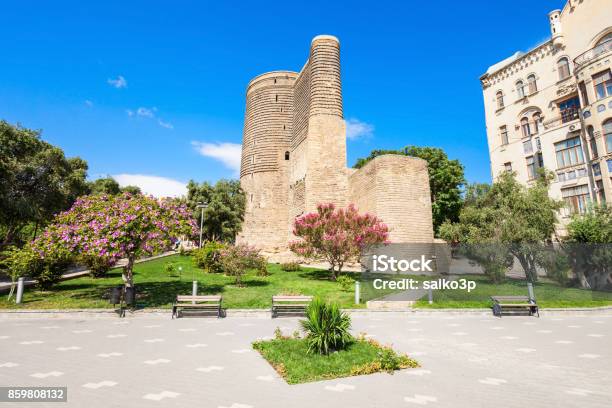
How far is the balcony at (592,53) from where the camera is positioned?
65.6ft

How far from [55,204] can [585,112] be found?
31.8 m

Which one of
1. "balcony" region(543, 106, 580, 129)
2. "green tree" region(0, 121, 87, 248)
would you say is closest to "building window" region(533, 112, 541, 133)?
"balcony" region(543, 106, 580, 129)

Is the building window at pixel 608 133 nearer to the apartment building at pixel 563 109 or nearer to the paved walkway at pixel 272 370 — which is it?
the apartment building at pixel 563 109

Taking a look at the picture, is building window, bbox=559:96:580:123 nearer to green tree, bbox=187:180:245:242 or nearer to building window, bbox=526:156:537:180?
building window, bbox=526:156:537:180

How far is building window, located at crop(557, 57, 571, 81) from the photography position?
22672 mm

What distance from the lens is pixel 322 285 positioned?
653 inches

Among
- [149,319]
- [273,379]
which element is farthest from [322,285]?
[273,379]

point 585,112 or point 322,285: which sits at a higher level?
point 585,112

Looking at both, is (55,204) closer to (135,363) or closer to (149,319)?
(149,319)

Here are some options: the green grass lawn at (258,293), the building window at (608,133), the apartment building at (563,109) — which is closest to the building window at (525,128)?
the apartment building at (563,109)

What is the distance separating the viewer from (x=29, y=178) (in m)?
17.9

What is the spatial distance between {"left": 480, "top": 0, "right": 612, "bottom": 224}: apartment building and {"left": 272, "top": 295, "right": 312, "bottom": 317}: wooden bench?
1693cm

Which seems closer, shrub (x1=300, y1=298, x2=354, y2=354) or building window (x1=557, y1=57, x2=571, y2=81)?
shrub (x1=300, y1=298, x2=354, y2=354)

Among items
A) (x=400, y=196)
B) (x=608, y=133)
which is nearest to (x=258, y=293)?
(x=400, y=196)
